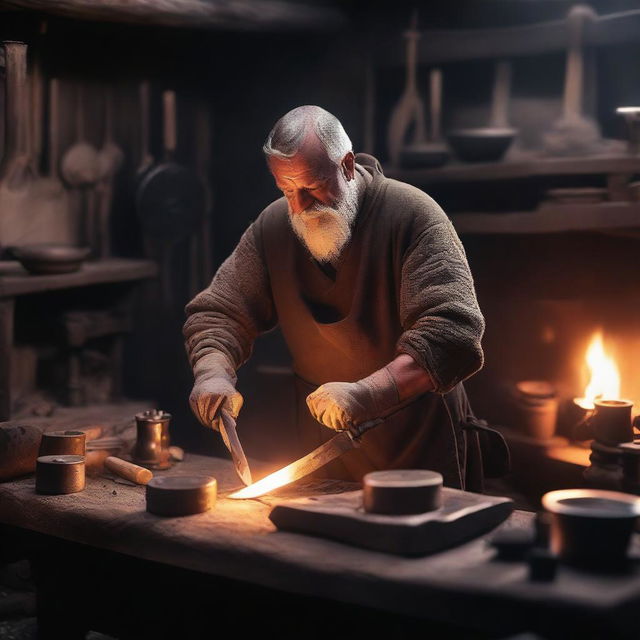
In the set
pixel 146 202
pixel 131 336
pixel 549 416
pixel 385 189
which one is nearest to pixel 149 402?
pixel 131 336

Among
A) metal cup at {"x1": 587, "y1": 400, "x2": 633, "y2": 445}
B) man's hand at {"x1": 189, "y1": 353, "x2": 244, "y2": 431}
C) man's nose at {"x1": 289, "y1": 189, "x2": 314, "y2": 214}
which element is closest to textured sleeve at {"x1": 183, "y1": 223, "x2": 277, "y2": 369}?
man's hand at {"x1": 189, "y1": 353, "x2": 244, "y2": 431}

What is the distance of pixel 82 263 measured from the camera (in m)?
6.77

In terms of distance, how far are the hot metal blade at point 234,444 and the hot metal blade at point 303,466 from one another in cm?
6

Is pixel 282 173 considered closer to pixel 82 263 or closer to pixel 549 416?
pixel 82 263

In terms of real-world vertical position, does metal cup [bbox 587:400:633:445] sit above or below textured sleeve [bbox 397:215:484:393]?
below

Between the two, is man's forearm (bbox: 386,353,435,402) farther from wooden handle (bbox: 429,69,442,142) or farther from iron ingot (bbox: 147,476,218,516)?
wooden handle (bbox: 429,69,442,142)

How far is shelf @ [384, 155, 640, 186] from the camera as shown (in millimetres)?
6484

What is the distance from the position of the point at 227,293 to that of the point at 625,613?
7.54 ft

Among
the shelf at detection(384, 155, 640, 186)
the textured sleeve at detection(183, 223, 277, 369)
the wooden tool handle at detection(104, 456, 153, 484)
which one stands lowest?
the wooden tool handle at detection(104, 456, 153, 484)

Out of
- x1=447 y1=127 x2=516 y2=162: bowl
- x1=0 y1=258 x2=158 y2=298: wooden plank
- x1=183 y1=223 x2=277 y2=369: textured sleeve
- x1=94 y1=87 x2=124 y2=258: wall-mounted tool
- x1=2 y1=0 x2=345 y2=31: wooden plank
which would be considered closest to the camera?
x1=183 y1=223 x2=277 y2=369: textured sleeve

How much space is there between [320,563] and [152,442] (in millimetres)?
1598

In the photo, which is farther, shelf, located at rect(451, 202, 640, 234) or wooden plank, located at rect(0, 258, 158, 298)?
shelf, located at rect(451, 202, 640, 234)

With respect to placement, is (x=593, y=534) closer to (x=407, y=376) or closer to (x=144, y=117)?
(x=407, y=376)

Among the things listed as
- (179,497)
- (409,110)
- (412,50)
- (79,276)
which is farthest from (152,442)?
(412,50)
